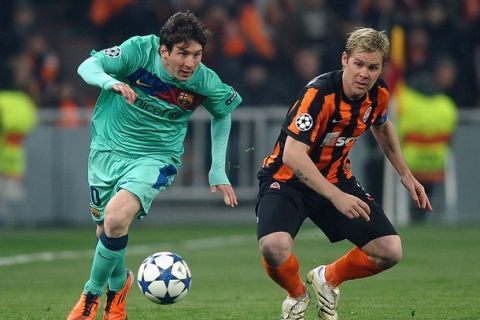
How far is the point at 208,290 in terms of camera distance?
11258 mm

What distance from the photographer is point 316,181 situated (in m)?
8.08

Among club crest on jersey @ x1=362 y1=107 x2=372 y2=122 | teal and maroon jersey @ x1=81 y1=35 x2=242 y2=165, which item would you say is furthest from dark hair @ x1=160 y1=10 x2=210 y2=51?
club crest on jersey @ x1=362 y1=107 x2=372 y2=122

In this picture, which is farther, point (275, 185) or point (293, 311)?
point (275, 185)

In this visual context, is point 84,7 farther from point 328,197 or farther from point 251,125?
point 328,197

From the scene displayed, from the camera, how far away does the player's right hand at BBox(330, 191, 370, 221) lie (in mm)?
7934

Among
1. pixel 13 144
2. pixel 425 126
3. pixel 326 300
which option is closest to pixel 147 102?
pixel 326 300

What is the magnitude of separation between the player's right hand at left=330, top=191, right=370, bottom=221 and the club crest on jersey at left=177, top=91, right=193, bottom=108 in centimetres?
139

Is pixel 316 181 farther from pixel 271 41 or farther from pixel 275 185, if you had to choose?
pixel 271 41

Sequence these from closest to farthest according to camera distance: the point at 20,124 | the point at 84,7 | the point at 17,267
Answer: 1. the point at 17,267
2. the point at 20,124
3. the point at 84,7

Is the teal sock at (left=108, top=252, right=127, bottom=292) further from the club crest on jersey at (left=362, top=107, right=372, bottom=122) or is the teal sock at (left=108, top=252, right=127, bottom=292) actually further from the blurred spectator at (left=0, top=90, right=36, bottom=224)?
the blurred spectator at (left=0, top=90, right=36, bottom=224)

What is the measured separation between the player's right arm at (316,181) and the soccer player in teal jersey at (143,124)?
68cm

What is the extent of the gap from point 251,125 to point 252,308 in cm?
1030

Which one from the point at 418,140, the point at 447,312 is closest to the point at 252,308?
the point at 447,312

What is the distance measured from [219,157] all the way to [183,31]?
Answer: 3.28 ft
